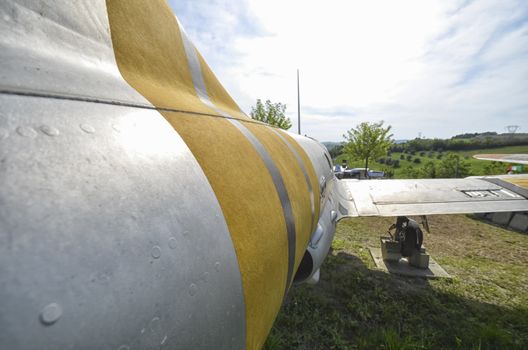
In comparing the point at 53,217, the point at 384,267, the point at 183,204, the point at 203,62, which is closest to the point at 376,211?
the point at 384,267

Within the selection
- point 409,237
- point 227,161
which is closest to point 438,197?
point 409,237

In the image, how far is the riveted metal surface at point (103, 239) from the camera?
0.37m

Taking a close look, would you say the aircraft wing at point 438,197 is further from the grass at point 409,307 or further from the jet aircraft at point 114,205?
the jet aircraft at point 114,205

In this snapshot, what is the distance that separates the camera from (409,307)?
4.30 meters

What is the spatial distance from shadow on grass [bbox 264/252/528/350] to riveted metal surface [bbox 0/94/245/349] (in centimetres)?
329

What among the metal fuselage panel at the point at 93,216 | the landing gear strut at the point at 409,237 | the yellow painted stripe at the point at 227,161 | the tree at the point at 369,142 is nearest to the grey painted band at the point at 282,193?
the yellow painted stripe at the point at 227,161

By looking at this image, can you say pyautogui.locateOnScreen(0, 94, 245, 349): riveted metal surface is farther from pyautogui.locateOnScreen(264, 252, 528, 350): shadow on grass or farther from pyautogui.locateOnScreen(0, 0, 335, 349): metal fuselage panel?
pyautogui.locateOnScreen(264, 252, 528, 350): shadow on grass

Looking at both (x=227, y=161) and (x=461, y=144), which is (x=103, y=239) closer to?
(x=227, y=161)

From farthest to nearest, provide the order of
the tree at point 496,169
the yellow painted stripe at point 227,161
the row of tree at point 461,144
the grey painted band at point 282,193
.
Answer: the row of tree at point 461,144, the tree at point 496,169, the grey painted band at point 282,193, the yellow painted stripe at point 227,161

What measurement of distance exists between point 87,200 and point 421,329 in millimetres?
4813

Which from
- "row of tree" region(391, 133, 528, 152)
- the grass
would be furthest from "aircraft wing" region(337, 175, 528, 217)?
"row of tree" region(391, 133, 528, 152)

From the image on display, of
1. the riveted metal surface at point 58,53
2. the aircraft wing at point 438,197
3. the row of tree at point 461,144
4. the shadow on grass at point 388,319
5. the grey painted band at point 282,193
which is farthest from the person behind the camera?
the row of tree at point 461,144

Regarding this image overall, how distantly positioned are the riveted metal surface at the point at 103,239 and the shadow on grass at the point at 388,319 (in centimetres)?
329

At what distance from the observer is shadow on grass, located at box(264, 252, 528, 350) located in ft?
11.3
